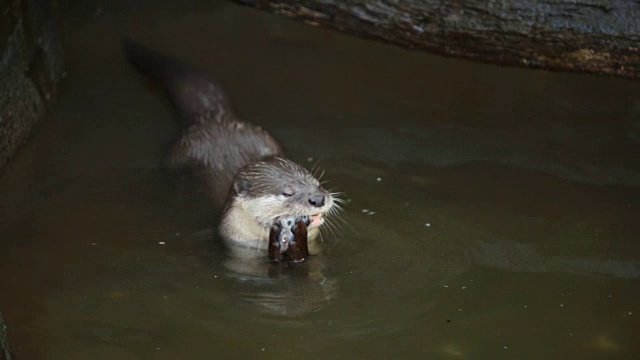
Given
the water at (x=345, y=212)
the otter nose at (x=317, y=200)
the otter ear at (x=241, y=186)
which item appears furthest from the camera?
the otter ear at (x=241, y=186)

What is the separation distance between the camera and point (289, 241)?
10.9 feet

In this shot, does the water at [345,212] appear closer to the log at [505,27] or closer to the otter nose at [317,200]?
the otter nose at [317,200]

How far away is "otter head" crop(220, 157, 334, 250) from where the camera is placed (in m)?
3.35

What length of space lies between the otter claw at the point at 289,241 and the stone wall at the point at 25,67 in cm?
115

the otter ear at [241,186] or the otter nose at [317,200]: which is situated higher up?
the otter nose at [317,200]

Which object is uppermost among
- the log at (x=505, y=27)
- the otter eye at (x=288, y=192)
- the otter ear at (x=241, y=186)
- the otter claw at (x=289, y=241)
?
the log at (x=505, y=27)

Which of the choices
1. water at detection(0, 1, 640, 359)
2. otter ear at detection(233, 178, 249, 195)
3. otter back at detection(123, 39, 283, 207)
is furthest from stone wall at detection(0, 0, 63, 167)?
otter ear at detection(233, 178, 249, 195)

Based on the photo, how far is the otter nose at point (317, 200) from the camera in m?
3.31

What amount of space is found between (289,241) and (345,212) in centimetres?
35

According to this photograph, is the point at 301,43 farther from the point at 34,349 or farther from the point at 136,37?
the point at 34,349

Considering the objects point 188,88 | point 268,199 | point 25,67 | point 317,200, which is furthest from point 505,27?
point 25,67

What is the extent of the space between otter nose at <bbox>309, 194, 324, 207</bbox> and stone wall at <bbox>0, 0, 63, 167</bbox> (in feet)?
4.04

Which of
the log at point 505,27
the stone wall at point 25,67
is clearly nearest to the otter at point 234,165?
the stone wall at point 25,67

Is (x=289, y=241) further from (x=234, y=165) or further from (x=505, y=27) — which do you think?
(x=505, y=27)
